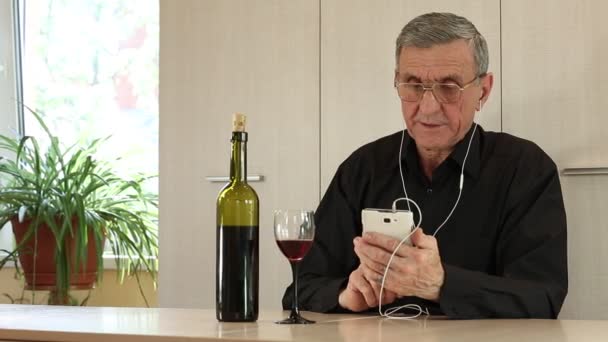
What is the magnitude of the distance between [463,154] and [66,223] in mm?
2175

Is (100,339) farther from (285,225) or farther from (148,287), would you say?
(148,287)

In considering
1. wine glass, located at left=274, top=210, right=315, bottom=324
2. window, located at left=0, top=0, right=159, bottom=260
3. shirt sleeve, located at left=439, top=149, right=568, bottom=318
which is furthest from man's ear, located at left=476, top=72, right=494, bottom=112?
window, located at left=0, top=0, right=159, bottom=260

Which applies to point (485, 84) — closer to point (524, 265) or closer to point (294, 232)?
point (524, 265)

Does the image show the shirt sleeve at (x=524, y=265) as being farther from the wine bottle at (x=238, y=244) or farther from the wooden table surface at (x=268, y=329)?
the wine bottle at (x=238, y=244)

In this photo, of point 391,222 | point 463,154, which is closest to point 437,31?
point 463,154

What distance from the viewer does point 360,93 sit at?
133 inches

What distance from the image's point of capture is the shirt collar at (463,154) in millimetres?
2393

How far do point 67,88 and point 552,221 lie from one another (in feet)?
11.4

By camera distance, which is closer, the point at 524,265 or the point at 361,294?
the point at 361,294

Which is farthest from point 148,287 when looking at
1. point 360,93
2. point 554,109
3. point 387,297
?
point 387,297

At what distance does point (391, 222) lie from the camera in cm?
183

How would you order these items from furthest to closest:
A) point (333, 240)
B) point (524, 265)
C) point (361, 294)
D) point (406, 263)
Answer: point (333, 240)
point (524, 265)
point (361, 294)
point (406, 263)

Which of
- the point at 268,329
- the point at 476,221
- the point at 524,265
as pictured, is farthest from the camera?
the point at 476,221

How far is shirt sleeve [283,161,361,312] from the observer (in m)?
2.31
